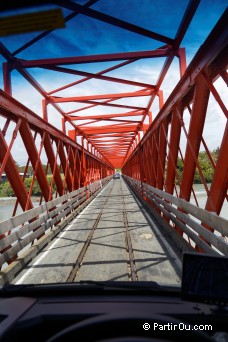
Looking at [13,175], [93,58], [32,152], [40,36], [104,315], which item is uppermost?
[93,58]

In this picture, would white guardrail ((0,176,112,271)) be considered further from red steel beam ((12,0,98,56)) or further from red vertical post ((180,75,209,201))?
red steel beam ((12,0,98,56))

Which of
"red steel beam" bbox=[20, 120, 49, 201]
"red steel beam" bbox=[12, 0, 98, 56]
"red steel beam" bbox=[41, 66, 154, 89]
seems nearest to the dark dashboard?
"red steel beam" bbox=[20, 120, 49, 201]

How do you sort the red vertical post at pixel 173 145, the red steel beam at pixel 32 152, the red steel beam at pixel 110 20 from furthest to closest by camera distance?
the red vertical post at pixel 173 145
the red steel beam at pixel 32 152
the red steel beam at pixel 110 20

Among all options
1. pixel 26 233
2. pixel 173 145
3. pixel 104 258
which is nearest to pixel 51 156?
pixel 26 233

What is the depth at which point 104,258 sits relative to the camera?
6.51 meters

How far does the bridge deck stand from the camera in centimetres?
545

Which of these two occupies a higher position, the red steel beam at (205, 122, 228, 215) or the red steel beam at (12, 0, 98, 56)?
the red steel beam at (12, 0, 98, 56)

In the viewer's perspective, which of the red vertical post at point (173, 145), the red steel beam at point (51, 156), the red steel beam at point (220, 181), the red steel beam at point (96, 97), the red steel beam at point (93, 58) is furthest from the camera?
the red steel beam at point (96, 97)

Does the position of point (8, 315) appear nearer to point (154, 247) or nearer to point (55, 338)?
point (55, 338)

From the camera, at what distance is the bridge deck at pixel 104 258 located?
545 cm

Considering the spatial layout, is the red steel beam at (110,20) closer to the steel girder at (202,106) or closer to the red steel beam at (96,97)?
the steel girder at (202,106)

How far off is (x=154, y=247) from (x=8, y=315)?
554 centimetres

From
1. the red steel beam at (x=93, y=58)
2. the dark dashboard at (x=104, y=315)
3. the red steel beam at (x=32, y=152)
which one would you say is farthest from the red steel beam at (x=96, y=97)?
the dark dashboard at (x=104, y=315)

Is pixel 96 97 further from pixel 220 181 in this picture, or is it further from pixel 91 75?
pixel 220 181
